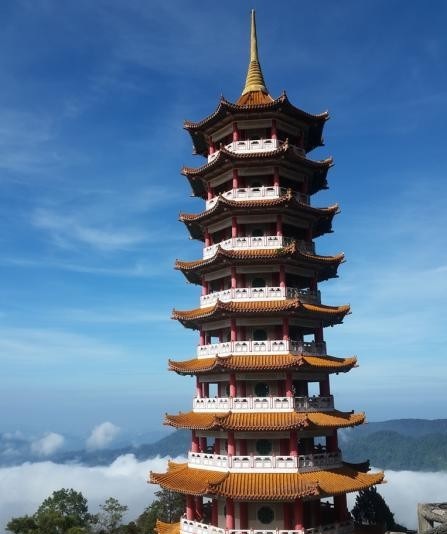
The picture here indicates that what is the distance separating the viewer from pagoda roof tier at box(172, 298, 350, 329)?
31.6 metres

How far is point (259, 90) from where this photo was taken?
4000 centimetres

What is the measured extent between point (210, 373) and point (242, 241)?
8.20m

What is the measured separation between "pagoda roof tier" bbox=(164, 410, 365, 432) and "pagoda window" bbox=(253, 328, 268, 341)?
15.8ft

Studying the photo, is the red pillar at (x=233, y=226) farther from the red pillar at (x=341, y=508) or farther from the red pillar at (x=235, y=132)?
the red pillar at (x=341, y=508)

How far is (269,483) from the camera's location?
94.0 ft

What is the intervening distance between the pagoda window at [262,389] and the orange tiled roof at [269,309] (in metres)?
4.27

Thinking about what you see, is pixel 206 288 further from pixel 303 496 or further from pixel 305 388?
pixel 303 496

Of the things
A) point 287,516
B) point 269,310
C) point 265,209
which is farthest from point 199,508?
point 265,209

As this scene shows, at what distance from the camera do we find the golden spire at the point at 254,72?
40.3 m

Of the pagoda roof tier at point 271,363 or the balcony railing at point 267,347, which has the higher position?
the balcony railing at point 267,347

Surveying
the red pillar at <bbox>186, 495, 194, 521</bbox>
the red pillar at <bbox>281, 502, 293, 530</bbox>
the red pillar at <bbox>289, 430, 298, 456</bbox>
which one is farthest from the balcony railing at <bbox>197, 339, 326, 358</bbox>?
Result: the red pillar at <bbox>186, 495, 194, 521</bbox>

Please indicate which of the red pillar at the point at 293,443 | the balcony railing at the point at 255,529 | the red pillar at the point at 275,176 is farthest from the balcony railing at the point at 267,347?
the red pillar at the point at 275,176

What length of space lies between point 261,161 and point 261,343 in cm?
1158

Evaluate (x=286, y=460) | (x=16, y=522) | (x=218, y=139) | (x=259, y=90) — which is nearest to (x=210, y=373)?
(x=286, y=460)
